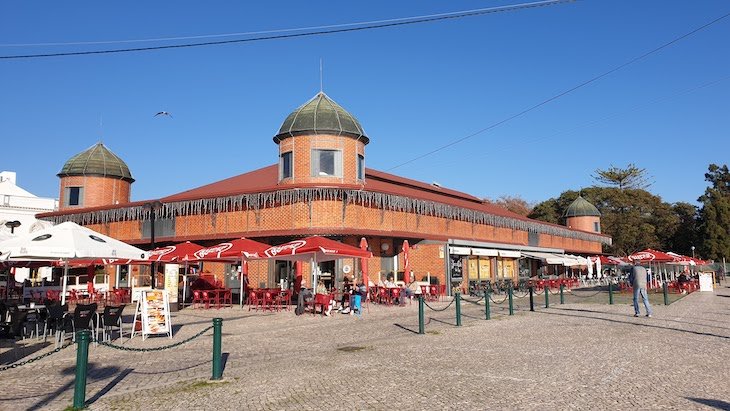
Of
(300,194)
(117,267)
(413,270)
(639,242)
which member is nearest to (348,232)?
(300,194)

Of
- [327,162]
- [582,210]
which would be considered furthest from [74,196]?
[582,210]

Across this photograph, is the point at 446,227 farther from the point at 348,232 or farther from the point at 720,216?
the point at 720,216

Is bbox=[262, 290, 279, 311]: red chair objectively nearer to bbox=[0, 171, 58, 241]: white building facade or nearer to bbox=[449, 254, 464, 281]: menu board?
bbox=[449, 254, 464, 281]: menu board

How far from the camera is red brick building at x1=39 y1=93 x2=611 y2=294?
81.2 ft

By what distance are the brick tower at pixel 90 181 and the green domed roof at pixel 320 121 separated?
49.4ft

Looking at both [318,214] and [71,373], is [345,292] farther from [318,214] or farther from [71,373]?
[71,373]

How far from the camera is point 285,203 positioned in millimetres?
25219

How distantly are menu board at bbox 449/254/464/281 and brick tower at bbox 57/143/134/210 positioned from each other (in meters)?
22.7

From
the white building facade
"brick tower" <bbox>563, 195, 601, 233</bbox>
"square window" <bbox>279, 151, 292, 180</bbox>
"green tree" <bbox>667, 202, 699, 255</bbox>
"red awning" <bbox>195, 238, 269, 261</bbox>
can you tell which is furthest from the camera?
"green tree" <bbox>667, 202, 699, 255</bbox>

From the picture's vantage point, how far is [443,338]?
12.6 meters

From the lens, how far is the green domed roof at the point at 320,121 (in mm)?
26531

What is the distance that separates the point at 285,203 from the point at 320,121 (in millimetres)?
4484

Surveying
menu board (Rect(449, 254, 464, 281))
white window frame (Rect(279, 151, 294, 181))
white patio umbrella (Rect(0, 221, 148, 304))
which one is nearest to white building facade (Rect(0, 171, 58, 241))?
white window frame (Rect(279, 151, 294, 181))

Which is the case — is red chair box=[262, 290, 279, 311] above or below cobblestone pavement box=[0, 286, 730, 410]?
above
